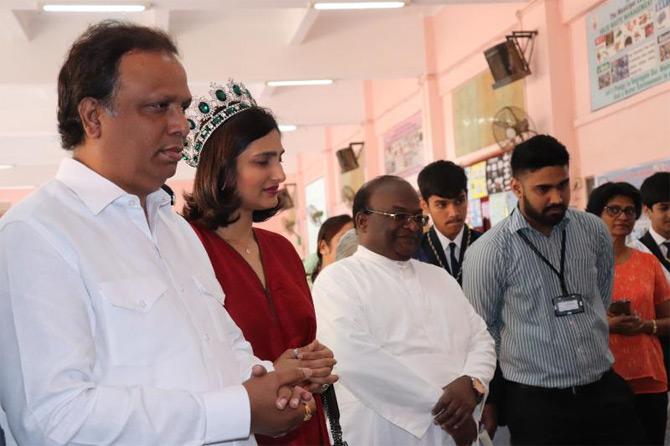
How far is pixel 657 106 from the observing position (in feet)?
17.6

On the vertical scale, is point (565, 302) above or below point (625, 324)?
above

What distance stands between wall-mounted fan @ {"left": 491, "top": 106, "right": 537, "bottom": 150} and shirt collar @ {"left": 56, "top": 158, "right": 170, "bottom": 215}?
579 centimetres

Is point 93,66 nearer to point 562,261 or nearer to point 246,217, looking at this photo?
point 246,217

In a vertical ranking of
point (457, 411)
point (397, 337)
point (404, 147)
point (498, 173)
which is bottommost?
point (457, 411)

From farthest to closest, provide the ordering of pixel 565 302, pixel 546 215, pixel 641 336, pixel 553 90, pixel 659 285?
pixel 553 90
pixel 659 285
pixel 641 336
pixel 546 215
pixel 565 302

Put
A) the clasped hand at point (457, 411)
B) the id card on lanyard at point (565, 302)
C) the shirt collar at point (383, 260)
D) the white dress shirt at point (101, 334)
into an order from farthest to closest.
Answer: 1. the id card on lanyard at point (565, 302)
2. the shirt collar at point (383, 260)
3. the clasped hand at point (457, 411)
4. the white dress shirt at point (101, 334)

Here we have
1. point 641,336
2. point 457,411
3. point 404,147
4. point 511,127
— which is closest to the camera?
point 457,411

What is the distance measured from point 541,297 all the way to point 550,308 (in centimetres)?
5

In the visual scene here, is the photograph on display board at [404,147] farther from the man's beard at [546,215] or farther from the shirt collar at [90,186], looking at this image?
the shirt collar at [90,186]

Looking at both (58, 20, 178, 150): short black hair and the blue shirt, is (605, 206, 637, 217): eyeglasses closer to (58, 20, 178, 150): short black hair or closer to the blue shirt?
the blue shirt

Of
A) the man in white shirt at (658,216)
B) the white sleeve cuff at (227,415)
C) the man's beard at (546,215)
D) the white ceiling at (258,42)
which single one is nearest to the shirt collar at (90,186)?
the white sleeve cuff at (227,415)

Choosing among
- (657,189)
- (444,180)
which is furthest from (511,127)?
(444,180)

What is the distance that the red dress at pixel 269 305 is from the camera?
2029 mm

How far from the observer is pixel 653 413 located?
3.36 meters
